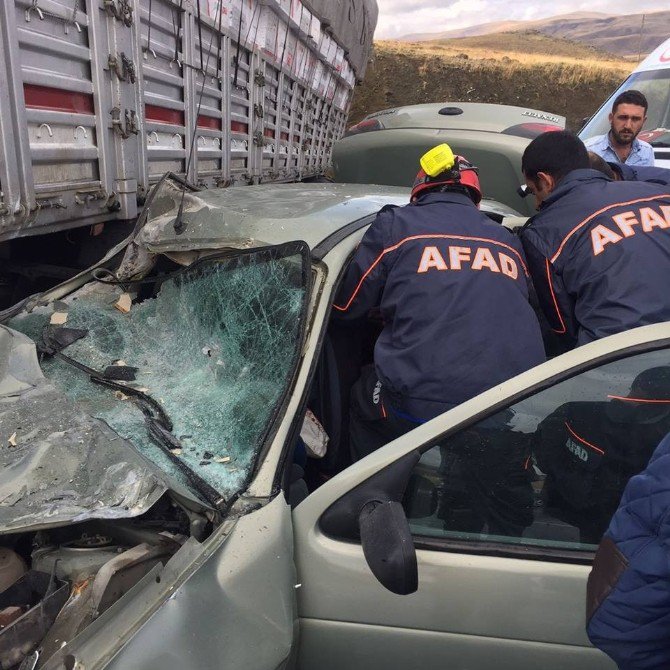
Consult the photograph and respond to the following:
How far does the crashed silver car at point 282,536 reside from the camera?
1.28 m

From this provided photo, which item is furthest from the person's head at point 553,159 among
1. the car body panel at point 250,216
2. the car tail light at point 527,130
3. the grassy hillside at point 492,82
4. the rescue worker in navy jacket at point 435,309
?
the grassy hillside at point 492,82

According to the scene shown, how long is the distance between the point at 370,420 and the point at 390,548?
932 millimetres

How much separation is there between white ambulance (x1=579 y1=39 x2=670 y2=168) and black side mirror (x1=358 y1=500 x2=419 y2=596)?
465 cm

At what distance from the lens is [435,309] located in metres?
1.96

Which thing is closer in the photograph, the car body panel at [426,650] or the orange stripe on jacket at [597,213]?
the car body panel at [426,650]

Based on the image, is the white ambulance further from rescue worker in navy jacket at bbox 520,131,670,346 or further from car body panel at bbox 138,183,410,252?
car body panel at bbox 138,183,410,252

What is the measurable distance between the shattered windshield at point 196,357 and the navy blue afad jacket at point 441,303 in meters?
0.34

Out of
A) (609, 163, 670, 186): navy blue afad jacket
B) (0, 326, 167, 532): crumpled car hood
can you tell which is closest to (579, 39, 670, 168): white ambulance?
(609, 163, 670, 186): navy blue afad jacket

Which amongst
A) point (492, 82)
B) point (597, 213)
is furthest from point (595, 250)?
point (492, 82)

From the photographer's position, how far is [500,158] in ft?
14.7

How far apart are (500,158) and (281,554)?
3750 millimetres

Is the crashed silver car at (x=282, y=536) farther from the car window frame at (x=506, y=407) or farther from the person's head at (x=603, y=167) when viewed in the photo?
the person's head at (x=603, y=167)

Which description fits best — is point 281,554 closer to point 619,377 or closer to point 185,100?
point 619,377

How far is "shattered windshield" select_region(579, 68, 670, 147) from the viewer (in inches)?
203
